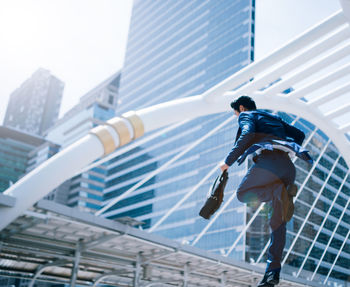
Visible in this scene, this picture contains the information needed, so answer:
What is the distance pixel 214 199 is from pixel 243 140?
461 mm

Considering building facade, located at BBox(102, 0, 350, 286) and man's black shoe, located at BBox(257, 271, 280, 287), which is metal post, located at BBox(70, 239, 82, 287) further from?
building facade, located at BBox(102, 0, 350, 286)

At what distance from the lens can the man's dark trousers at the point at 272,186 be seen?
2756 mm

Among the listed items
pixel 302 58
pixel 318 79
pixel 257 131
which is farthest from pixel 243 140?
pixel 318 79

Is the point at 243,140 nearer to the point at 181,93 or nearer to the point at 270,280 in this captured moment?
the point at 270,280

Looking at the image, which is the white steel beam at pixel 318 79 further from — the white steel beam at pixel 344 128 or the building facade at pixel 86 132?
the building facade at pixel 86 132

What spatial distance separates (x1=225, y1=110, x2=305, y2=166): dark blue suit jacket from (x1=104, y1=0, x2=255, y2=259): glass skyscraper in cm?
5731

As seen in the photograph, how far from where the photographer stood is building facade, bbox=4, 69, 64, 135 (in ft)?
569

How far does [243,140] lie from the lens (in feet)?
9.22

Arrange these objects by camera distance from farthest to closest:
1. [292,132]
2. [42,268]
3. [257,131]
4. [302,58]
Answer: [42,268] < [302,58] < [292,132] < [257,131]

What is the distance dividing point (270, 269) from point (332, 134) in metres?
8.69

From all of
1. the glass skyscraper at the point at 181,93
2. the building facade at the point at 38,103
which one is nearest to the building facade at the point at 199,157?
the glass skyscraper at the point at 181,93

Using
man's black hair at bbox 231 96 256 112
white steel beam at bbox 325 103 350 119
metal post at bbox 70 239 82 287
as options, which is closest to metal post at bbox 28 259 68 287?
metal post at bbox 70 239 82 287

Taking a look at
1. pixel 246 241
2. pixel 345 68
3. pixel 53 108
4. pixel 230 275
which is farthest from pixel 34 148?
pixel 345 68

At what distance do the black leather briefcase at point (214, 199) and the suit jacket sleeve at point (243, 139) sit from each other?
4.7 inches
